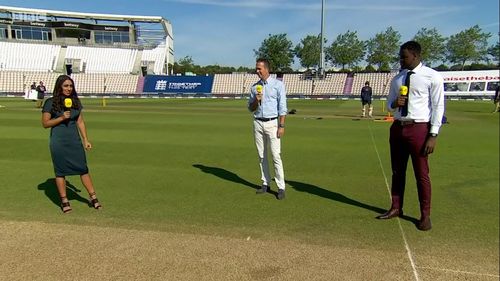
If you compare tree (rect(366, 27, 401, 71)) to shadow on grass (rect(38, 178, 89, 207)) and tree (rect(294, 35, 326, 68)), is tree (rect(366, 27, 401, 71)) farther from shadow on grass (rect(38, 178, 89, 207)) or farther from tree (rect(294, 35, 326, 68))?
shadow on grass (rect(38, 178, 89, 207))

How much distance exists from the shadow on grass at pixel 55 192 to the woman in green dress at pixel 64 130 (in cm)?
58

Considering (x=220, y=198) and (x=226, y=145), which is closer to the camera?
(x=220, y=198)

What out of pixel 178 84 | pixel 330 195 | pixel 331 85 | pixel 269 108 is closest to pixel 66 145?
pixel 269 108

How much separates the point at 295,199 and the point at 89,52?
70603 millimetres

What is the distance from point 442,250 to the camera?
408 cm

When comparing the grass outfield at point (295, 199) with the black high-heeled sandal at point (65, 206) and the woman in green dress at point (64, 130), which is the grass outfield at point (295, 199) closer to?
the black high-heeled sandal at point (65, 206)

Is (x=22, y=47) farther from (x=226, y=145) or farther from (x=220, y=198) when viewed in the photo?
(x=220, y=198)

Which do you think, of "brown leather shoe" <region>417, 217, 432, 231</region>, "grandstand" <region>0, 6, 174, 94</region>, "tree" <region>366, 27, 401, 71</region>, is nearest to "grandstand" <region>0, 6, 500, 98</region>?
"grandstand" <region>0, 6, 174, 94</region>

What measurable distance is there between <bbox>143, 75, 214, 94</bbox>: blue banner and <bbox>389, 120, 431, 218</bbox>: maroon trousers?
47213 mm

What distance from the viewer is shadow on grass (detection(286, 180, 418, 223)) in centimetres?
549

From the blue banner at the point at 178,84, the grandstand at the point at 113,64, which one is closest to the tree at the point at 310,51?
the grandstand at the point at 113,64

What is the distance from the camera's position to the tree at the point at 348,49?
66731mm

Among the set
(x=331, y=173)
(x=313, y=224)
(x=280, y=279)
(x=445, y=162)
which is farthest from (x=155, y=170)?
(x=445, y=162)

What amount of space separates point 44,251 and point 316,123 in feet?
47.0
